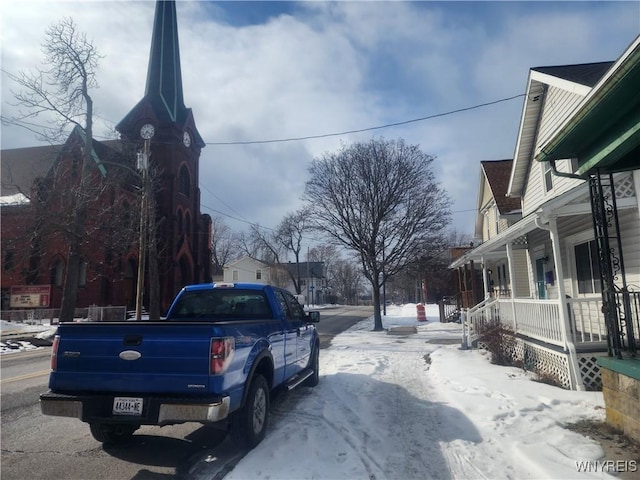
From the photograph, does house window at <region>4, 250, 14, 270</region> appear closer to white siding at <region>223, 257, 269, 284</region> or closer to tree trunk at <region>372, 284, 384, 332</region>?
tree trunk at <region>372, 284, 384, 332</region>

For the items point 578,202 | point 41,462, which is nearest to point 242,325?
point 41,462

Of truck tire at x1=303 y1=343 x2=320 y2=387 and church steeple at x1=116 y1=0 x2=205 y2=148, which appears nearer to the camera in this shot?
truck tire at x1=303 y1=343 x2=320 y2=387

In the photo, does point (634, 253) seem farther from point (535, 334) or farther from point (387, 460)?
point (387, 460)

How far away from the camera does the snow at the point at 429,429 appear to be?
4.22m

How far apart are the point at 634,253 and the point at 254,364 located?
27.5 feet

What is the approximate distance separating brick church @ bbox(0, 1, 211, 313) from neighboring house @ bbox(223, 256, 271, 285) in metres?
35.9

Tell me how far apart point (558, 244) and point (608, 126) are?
135 inches

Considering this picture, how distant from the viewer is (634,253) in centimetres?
891

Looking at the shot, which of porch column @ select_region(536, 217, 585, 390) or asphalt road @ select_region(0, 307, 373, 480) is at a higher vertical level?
porch column @ select_region(536, 217, 585, 390)

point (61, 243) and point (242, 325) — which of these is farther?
point (61, 243)

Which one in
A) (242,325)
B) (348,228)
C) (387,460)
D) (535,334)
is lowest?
(387,460)

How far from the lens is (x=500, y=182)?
815 inches

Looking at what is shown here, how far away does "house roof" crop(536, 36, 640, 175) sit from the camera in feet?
15.6

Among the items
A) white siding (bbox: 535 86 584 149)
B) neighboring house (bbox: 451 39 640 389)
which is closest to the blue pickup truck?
neighboring house (bbox: 451 39 640 389)
